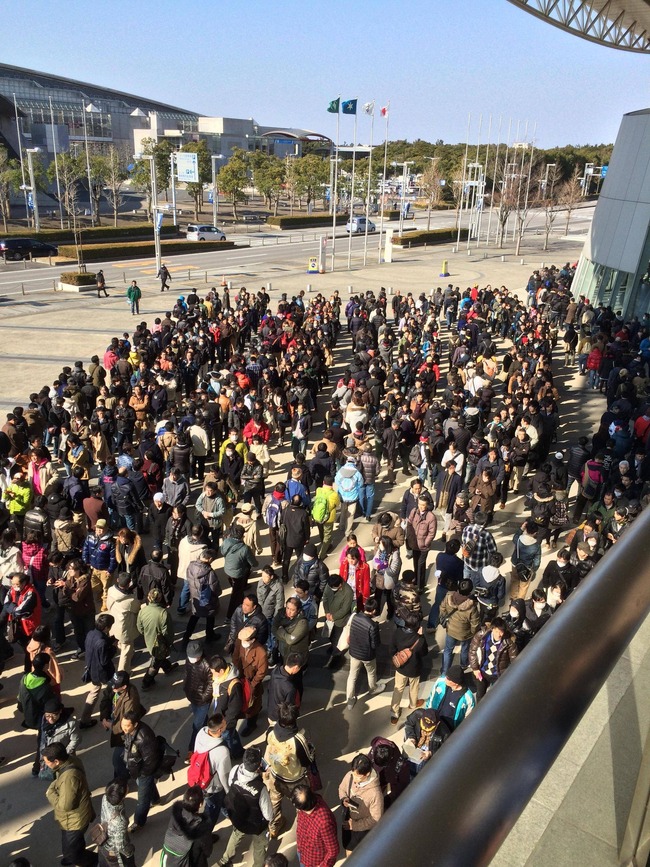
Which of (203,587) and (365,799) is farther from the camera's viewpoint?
(203,587)

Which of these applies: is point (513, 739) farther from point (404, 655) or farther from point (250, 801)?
point (404, 655)

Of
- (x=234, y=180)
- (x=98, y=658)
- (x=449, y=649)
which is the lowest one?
(x=449, y=649)

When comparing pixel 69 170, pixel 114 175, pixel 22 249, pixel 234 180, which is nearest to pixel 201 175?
pixel 234 180

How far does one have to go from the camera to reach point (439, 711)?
6.12m

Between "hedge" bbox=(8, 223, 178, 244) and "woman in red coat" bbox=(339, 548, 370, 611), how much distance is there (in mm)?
50635

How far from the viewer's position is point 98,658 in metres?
7.27

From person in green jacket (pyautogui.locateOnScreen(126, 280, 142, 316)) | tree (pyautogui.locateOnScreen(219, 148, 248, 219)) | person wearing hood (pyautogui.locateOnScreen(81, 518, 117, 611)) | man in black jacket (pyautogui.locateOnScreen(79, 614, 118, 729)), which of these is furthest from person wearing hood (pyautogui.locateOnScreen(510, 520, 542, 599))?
tree (pyautogui.locateOnScreen(219, 148, 248, 219))

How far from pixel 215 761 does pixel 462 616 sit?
3.11 metres

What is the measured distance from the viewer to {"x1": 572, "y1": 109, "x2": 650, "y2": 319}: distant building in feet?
84.1

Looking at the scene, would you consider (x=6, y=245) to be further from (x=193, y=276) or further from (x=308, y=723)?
(x=308, y=723)

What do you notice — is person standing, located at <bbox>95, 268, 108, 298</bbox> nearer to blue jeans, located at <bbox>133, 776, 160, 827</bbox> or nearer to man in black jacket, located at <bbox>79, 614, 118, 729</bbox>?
man in black jacket, located at <bbox>79, 614, 118, 729</bbox>

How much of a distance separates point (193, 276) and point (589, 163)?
7797cm

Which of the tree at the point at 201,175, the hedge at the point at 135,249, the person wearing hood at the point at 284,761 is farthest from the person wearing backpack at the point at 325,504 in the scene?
the tree at the point at 201,175

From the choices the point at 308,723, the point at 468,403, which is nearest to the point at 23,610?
the point at 308,723
